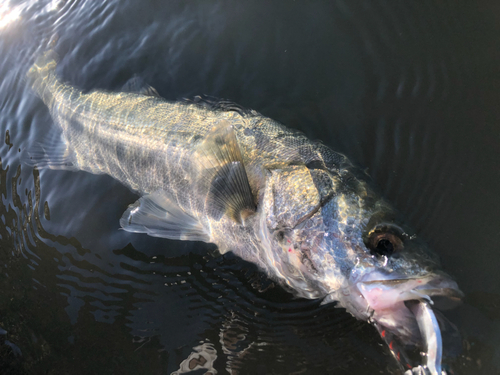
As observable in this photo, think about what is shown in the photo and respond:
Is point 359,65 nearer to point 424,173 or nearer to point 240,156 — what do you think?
point 424,173

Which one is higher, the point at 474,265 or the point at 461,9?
the point at 461,9

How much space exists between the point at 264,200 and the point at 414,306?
129 cm

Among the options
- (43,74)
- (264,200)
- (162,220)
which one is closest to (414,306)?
(264,200)

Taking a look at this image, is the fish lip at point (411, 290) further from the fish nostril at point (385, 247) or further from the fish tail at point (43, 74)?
the fish tail at point (43, 74)

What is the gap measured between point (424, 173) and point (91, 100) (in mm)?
4001

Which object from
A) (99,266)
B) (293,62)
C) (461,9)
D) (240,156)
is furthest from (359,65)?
(99,266)

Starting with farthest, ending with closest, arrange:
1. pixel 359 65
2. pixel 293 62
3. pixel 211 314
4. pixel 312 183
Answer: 1. pixel 293 62
2. pixel 359 65
3. pixel 211 314
4. pixel 312 183

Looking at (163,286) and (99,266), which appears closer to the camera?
(163,286)

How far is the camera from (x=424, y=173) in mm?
3180

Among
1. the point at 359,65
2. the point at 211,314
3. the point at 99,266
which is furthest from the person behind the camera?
the point at 359,65

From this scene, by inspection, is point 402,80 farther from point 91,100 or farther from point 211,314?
point 91,100

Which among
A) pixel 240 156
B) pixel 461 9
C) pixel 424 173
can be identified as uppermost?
pixel 461 9

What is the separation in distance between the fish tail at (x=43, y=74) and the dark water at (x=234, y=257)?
26 cm

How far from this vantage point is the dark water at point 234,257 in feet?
9.19
